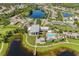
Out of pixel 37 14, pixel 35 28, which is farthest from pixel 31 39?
pixel 37 14

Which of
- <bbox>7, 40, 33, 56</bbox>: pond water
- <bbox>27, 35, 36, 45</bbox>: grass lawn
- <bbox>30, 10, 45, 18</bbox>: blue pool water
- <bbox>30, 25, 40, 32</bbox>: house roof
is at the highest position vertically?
<bbox>30, 10, 45, 18</bbox>: blue pool water

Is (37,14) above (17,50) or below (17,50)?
above

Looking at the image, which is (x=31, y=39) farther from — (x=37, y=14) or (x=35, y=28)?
(x=37, y=14)

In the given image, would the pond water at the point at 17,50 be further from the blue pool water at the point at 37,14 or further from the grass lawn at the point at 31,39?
the blue pool water at the point at 37,14

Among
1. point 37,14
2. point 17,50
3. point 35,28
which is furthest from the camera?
point 37,14

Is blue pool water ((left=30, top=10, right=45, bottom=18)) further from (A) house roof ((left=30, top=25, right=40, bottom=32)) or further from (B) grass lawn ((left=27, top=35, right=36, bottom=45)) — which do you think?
(B) grass lawn ((left=27, top=35, right=36, bottom=45))

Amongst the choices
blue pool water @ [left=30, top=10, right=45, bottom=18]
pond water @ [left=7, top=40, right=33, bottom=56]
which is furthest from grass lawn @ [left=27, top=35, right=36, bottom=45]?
blue pool water @ [left=30, top=10, right=45, bottom=18]

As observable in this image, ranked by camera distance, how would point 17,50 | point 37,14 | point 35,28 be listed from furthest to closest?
point 37,14
point 35,28
point 17,50

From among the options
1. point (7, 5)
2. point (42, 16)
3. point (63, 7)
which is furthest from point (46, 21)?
point (7, 5)

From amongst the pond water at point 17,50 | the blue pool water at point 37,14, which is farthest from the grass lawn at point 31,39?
the blue pool water at point 37,14
